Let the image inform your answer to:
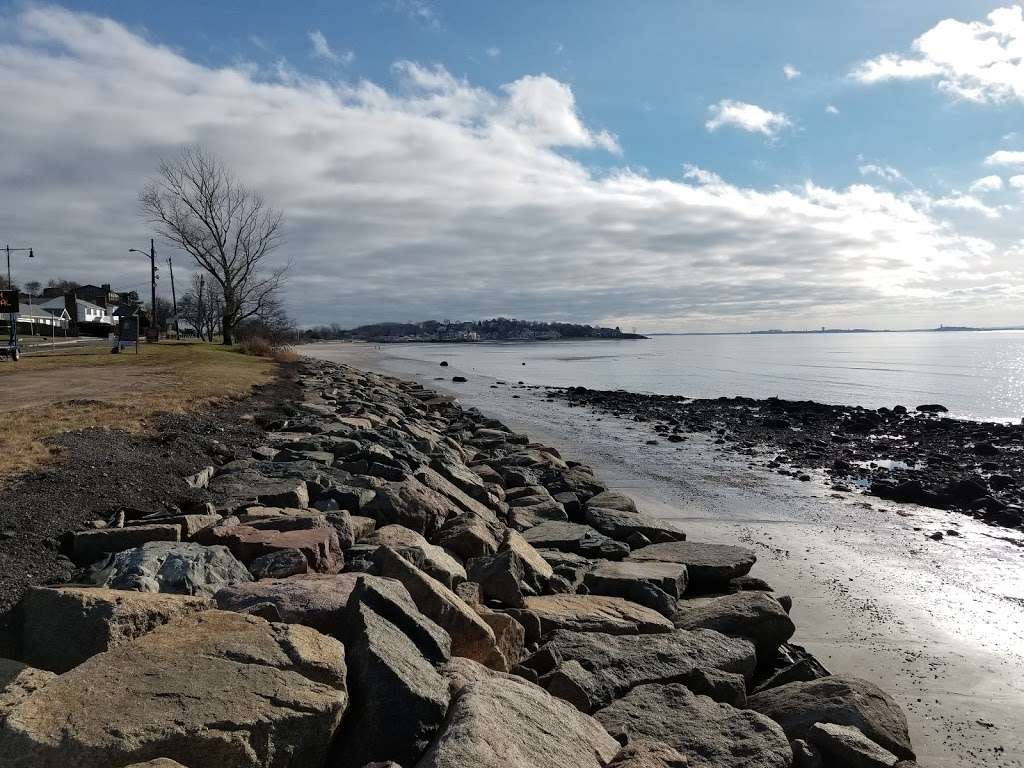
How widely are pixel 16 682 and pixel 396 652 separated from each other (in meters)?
1.50

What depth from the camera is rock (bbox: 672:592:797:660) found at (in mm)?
5273

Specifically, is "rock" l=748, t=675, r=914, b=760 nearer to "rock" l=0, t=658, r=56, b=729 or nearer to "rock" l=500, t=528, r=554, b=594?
"rock" l=500, t=528, r=554, b=594

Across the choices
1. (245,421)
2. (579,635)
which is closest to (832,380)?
(245,421)

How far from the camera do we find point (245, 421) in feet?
37.1

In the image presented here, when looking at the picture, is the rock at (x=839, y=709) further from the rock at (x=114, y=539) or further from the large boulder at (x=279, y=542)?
the rock at (x=114, y=539)

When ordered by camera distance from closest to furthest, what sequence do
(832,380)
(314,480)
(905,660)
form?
(905,660) < (314,480) < (832,380)

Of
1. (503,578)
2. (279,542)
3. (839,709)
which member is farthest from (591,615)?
(279,542)

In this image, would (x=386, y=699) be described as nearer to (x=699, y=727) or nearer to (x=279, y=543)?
(x=699, y=727)

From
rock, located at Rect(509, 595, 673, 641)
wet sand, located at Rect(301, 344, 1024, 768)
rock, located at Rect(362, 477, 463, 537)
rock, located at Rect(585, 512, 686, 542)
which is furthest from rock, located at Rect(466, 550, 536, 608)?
rock, located at Rect(585, 512, 686, 542)

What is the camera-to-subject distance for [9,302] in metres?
22.2

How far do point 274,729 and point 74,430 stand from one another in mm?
6530

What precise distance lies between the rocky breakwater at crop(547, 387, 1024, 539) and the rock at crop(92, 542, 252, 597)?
973cm

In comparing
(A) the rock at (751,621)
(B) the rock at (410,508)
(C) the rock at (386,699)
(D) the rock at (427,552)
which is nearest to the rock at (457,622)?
(C) the rock at (386,699)

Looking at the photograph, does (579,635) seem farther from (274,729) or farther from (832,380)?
(832,380)
